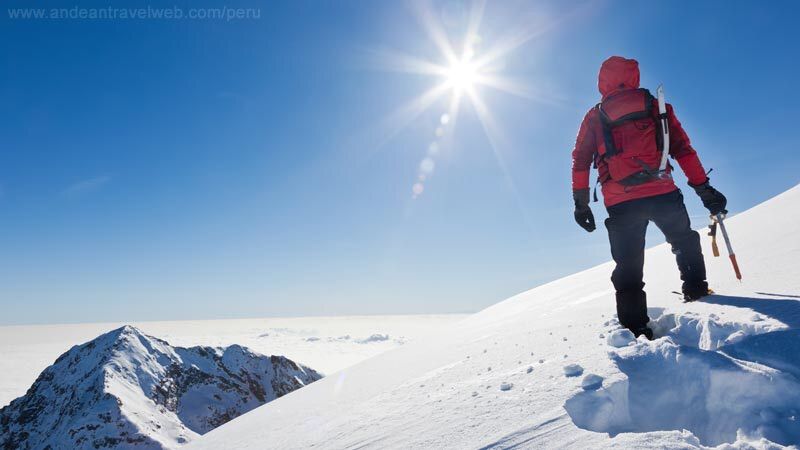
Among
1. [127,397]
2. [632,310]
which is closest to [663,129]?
[632,310]

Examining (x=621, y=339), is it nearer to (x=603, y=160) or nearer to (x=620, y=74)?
(x=603, y=160)

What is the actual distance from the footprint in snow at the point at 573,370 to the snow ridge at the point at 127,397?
83.4 meters

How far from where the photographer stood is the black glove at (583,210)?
4.45 m

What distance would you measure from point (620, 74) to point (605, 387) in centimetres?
331

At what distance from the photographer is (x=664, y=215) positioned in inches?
158

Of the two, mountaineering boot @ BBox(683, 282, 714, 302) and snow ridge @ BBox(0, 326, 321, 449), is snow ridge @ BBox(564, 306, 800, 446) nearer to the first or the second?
mountaineering boot @ BBox(683, 282, 714, 302)

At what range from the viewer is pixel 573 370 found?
2.54 m

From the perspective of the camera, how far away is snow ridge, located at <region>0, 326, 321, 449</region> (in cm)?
6962

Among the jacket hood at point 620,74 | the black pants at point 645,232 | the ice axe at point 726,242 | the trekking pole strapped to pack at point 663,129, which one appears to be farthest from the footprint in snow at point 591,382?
the jacket hood at point 620,74

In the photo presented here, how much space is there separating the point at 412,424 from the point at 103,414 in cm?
8810

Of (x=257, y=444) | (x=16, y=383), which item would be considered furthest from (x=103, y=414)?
(x=16, y=383)

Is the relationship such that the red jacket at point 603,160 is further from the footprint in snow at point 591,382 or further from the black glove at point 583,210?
the footprint in snow at point 591,382

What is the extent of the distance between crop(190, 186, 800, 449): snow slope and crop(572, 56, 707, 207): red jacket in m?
1.09

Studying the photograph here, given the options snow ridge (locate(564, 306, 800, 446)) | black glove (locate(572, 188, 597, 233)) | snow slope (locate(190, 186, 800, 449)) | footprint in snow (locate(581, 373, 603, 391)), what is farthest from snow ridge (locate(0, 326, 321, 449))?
snow ridge (locate(564, 306, 800, 446))
